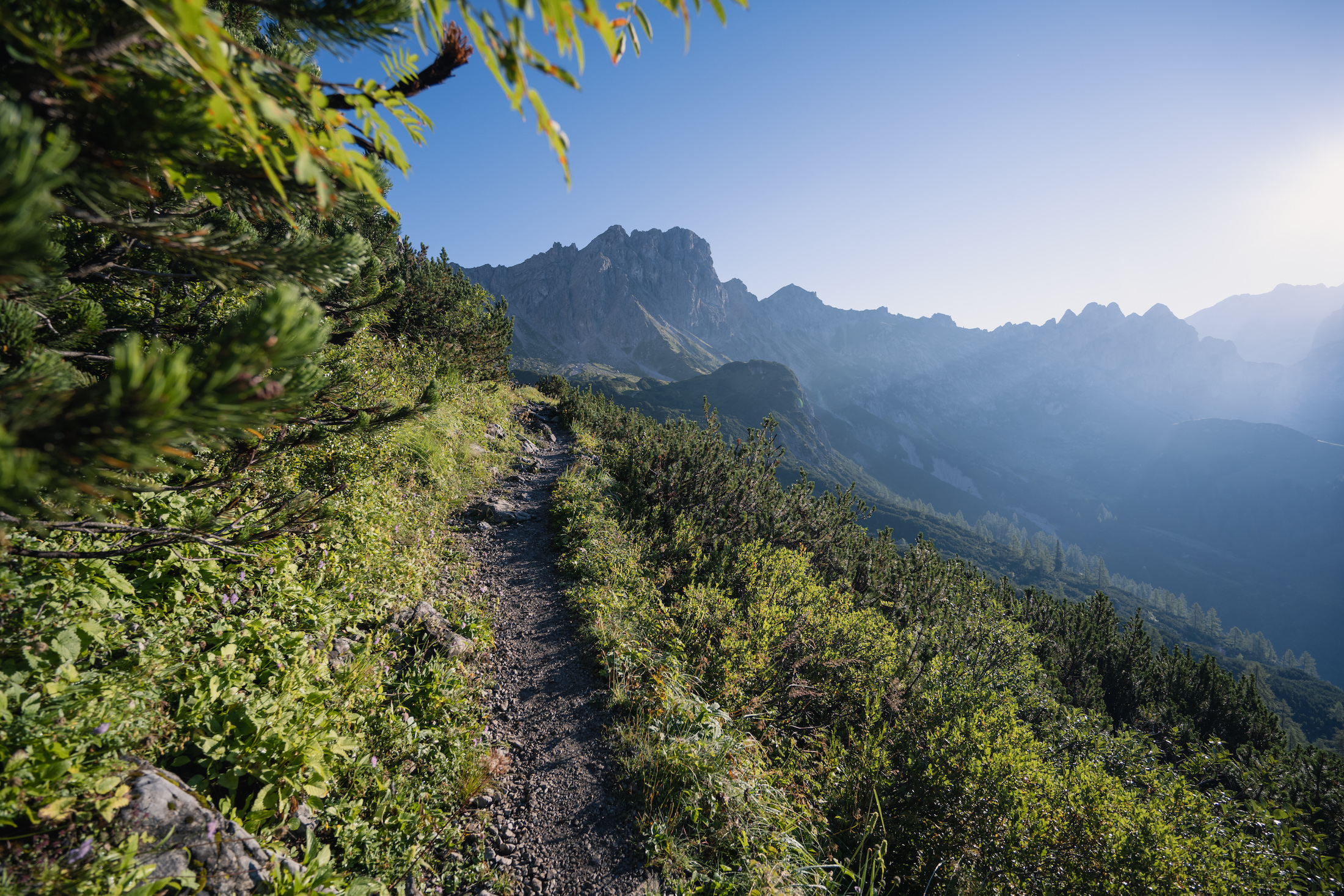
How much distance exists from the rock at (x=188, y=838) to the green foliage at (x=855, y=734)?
285 centimetres

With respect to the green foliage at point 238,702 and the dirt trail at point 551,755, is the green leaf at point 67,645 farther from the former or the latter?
the dirt trail at point 551,755

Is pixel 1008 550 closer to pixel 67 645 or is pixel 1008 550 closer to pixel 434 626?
pixel 434 626

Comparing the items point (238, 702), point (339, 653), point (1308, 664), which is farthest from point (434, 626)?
point (1308, 664)

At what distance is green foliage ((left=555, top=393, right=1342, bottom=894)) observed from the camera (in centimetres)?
488

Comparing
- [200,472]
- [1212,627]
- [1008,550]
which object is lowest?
[1212,627]

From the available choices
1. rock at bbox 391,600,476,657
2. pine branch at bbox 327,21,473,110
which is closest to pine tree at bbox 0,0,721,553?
pine branch at bbox 327,21,473,110

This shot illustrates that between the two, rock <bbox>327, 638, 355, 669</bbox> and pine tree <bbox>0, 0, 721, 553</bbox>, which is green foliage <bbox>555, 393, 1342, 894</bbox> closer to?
rock <bbox>327, 638, 355, 669</bbox>

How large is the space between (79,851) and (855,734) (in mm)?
8121

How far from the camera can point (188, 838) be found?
2.26 metres

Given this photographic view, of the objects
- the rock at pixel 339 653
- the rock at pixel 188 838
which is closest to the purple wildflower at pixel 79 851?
the rock at pixel 188 838

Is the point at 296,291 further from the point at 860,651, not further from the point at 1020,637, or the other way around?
the point at 1020,637

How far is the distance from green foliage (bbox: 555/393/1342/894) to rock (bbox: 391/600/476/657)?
1.88 metres

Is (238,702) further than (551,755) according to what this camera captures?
No

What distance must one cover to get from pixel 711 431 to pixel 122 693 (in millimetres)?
12725
